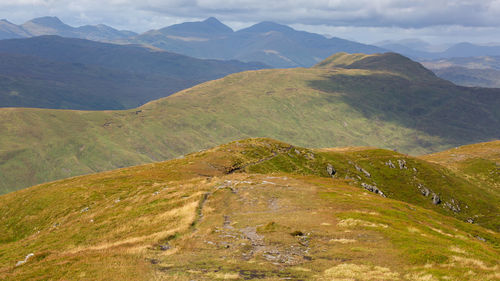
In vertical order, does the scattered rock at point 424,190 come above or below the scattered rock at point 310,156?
below

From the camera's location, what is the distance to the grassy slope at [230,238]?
85.0ft

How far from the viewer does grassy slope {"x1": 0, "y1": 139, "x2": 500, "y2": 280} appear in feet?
85.0

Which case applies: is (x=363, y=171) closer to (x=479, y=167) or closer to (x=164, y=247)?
(x=479, y=167)

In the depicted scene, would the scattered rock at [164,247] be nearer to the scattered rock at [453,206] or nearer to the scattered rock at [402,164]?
the scattered rock at [453,206]

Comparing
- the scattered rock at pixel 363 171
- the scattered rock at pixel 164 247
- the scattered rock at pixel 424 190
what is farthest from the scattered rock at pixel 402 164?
the scattered rock at pixel 164 247

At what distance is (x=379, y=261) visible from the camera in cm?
2833

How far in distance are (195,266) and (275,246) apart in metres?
8.76

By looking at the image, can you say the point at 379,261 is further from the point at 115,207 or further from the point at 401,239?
the point at 115,207

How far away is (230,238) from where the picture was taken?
34531mm

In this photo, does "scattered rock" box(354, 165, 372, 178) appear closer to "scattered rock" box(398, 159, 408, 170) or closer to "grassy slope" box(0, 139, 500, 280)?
"scattered rock" box(398, 159, 408, 170)

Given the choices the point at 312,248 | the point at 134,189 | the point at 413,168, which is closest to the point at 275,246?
the point at 312,248

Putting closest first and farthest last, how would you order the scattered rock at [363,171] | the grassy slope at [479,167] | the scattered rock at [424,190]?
1. the scattered rock at [424,190]
2. the scattered rock at [363,171]
3. the grassy slope at [479,167]

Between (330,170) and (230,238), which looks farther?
(330,170)

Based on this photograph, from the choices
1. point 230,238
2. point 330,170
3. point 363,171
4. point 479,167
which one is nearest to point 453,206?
point 363,171
